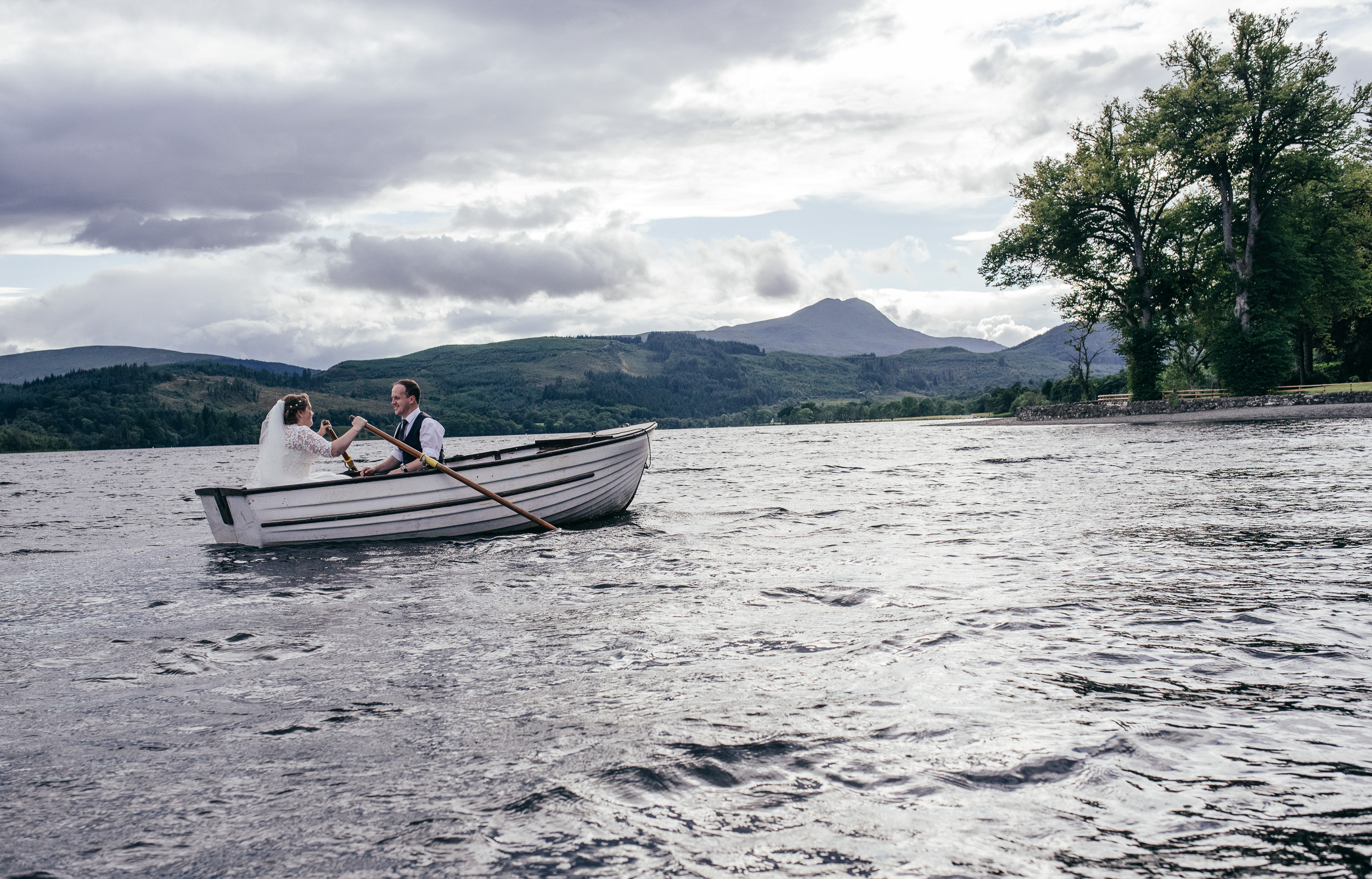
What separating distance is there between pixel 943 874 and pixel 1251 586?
6.45 m

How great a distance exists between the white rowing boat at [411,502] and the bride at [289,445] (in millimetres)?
407

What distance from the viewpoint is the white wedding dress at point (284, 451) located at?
13383 millimetres

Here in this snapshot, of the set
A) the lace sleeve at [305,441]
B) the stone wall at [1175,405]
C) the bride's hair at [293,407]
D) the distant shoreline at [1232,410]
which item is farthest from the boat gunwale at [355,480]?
the stone wall at [1175,405]

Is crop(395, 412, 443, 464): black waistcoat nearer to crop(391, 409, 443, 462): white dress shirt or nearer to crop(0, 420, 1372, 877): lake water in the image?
crop(391, 409, 443, 462): white dress shirt

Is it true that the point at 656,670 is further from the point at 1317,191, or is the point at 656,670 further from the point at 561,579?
the point at 1317,191

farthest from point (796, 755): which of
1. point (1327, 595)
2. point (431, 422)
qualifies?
point (431, 422)

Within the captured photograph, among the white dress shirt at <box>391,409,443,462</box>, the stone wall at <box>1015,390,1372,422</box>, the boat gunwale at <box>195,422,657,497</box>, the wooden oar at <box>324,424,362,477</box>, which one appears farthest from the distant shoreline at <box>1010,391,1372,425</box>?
the wooden oar at <box>324,424,362,477</box>

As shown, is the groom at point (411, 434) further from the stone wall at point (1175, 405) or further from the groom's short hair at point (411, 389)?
the stone wall at point (1175, 405)

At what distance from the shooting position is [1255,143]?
47.5 meters

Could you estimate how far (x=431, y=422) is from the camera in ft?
47.0

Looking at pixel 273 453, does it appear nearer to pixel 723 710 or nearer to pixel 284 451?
pixel 284 451

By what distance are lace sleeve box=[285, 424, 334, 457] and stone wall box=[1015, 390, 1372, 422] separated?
52.2 metres

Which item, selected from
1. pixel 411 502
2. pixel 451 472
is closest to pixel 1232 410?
pixel 451 472

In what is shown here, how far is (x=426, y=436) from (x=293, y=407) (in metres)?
2.11
